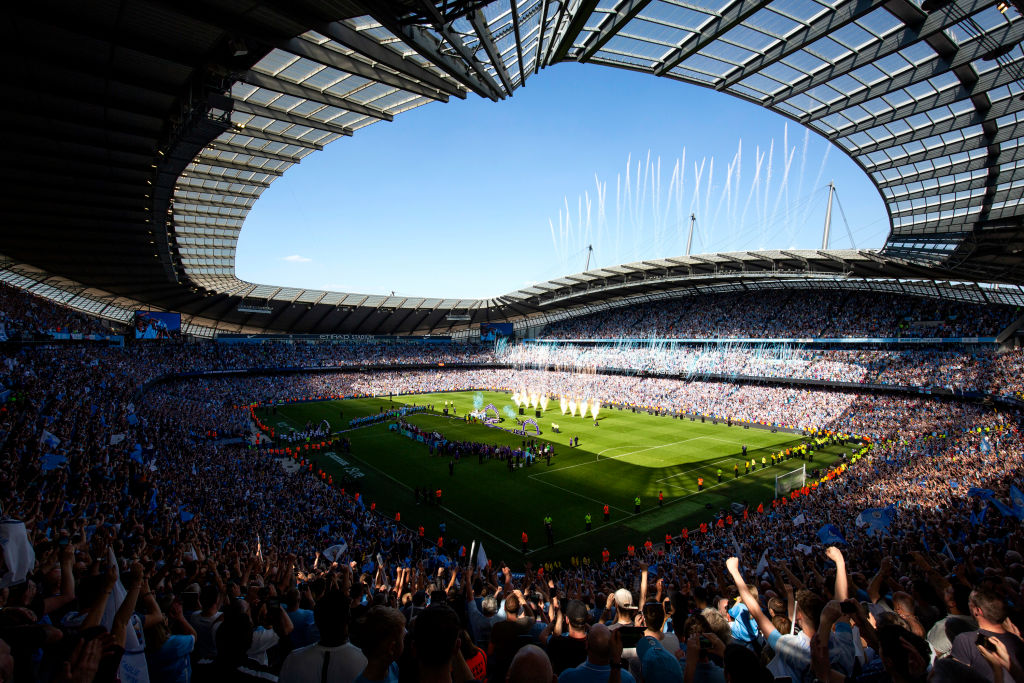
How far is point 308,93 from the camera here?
18.9 m

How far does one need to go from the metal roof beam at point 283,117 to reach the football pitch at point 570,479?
18749mm

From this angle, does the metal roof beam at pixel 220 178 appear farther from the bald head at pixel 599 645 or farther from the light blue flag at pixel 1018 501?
the light blue flag at pixel 1018 501

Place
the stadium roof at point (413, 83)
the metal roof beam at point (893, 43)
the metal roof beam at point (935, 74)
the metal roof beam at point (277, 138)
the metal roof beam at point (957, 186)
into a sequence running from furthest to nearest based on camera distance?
1. the metal roof beam at point (277, 138)
2. the metal roof beam at point (957, 186)
3. the metal roof beam at point (935, 74)
4. the metal roof beam at point (893, 43)
5. the stadium roof at point (413, 83)

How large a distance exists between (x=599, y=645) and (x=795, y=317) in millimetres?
63903

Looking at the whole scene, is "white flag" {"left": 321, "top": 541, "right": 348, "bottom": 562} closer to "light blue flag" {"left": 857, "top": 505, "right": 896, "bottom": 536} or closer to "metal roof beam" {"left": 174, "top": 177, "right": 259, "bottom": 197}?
"light blue flag" {"left": 857, "top": 505, "right": 896, "bottom": 536}

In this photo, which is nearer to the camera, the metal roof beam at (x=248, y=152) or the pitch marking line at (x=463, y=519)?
the pitch marking line at (x=463, y=519)

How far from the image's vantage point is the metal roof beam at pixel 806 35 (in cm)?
1391

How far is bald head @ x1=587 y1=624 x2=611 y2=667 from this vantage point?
3420 millimetres

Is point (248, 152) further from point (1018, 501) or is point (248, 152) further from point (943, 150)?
point (943, 150)

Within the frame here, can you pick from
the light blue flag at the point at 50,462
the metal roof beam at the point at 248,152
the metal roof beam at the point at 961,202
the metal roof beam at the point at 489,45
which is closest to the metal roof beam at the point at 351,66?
the metal roof beam at the point at 489,45

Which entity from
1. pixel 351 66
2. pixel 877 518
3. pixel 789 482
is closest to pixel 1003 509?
pixel 877 518

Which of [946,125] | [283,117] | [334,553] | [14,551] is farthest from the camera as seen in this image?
[283,117]

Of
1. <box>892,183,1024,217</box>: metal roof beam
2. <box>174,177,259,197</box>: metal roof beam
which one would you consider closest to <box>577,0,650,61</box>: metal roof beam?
<box>892,183,1024,217</box>: metal roof beam

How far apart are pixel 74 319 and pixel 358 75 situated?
42.7 metres
